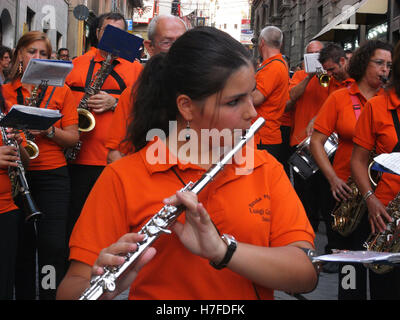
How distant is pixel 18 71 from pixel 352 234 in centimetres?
259

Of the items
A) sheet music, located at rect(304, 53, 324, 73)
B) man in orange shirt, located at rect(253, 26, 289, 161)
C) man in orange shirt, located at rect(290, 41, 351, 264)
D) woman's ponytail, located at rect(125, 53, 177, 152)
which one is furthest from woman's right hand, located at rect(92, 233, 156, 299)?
sheet music, located at rect(304, 53, 324, 73)

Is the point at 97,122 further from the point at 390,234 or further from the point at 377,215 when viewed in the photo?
the point at 390,234

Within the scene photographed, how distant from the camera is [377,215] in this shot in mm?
3314

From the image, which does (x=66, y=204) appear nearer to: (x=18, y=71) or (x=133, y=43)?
(x=18, y=71)

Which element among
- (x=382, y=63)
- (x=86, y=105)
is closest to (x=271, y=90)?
(x=382, y=63)

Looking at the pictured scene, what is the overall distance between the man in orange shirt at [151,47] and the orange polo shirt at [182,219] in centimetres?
158

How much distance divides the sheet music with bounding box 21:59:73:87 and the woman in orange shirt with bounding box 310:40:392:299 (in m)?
2.00

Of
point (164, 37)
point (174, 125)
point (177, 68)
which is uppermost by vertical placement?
point (164, 37)

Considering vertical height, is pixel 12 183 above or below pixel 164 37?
below

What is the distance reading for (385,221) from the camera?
328cm

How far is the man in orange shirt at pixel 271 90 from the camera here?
5.78 m

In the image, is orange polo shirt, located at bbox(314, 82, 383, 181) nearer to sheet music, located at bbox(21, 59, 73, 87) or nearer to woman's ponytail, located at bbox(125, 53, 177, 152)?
sheet music, located at bbox(21, 59, 73, 87)
